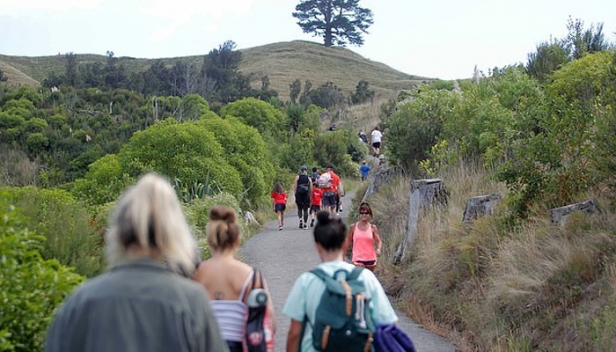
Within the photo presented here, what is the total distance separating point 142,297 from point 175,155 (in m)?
19.6

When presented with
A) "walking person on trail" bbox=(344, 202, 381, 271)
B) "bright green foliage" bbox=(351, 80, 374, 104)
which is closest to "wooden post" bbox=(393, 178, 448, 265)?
"walking person on trail" bbox=(344, 202, 381, 271)

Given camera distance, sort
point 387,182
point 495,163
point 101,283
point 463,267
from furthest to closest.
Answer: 1. point 387,182
2. point 495,163
3. point 463,267
4. point 101,283

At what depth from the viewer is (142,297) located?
3.59 m

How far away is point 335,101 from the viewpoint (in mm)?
82125

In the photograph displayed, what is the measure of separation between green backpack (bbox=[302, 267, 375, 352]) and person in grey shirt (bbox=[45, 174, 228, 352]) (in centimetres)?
151

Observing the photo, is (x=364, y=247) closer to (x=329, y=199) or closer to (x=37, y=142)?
(x=329, y=199)

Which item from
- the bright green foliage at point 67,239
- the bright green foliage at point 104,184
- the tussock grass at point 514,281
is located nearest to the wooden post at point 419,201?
the tussock grass at point 514,281

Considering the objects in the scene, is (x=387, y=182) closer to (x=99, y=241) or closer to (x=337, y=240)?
(x=99, y=241)

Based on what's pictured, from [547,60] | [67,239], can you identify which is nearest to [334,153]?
[547,60]

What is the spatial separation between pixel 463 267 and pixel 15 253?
8410 mm

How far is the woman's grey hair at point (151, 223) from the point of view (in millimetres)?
3699

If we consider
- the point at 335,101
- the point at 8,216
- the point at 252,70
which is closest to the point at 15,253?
the point at 8,216

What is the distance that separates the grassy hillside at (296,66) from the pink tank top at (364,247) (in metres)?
82.6

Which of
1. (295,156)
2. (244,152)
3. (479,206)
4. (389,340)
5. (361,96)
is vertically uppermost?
(361,96)
